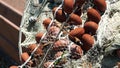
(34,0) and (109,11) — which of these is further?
(34,0)

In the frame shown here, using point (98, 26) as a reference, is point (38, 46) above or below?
below

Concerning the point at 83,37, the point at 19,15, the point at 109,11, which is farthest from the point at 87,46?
the point at 19,15

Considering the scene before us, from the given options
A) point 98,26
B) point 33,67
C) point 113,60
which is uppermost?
point 98,26

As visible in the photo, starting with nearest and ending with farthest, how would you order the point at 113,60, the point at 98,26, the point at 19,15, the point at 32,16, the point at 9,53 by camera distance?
1. the point at 113,60
2. the point at 98,26
3. the point at 32,16
4. the point at 19,15
5. the point at 9,53

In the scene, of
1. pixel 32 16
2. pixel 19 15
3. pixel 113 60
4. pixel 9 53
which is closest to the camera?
pixel 113 60

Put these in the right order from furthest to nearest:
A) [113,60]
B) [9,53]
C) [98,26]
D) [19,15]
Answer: [9,53] → [19,15] → [98,26] → [113,60]

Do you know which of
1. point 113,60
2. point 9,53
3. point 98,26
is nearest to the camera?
point 113,60

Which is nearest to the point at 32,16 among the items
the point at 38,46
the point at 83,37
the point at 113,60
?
the point at 38,46

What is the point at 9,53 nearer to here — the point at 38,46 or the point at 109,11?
the point at 38,46

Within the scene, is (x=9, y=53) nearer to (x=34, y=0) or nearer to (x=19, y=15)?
(x=19, y=15)
